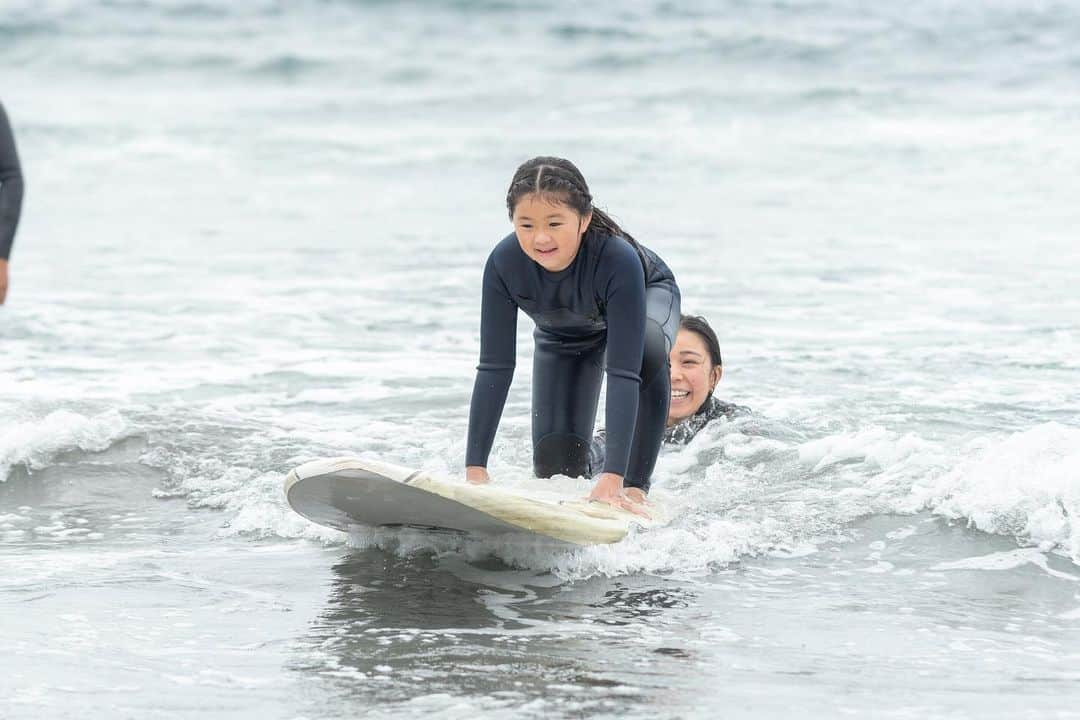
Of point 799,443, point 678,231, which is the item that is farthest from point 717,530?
point 678,231

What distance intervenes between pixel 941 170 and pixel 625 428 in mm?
15549

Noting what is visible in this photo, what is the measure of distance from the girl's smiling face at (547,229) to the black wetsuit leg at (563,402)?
26.3 inches

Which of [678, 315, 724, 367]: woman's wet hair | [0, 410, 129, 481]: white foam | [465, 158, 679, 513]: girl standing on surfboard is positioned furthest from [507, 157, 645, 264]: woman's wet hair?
[0, 410, 129, 481]: white foam

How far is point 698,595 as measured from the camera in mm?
4645

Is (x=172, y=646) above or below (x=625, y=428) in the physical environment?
below

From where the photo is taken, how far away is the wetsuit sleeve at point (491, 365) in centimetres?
516

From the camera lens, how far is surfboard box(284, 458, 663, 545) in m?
4.60

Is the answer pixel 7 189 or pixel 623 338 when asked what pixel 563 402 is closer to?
pixel 623 338

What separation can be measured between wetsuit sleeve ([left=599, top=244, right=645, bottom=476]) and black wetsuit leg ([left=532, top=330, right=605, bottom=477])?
553 millimetres

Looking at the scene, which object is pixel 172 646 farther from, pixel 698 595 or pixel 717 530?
pixel 717 530

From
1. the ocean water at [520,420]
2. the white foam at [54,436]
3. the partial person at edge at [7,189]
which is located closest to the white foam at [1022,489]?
the ocean water at [520,420]

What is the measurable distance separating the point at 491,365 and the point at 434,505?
656 mm

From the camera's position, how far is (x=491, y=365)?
17.0ft

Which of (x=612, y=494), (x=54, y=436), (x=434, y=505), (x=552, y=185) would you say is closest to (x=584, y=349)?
(x=612, y=494)
